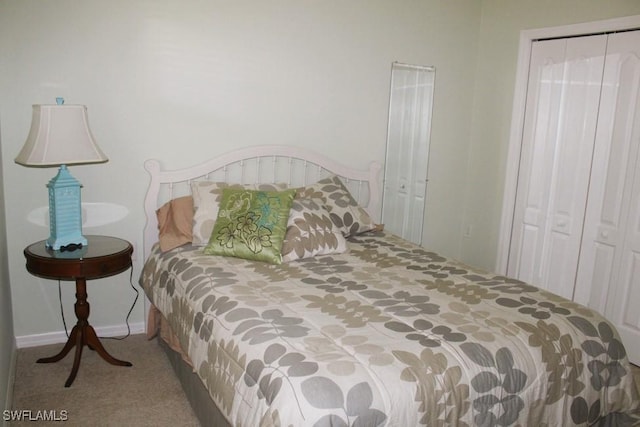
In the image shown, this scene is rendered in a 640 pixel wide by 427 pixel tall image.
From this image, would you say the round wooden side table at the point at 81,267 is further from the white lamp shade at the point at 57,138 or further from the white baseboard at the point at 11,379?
the white lamp shade at the point at 57,138

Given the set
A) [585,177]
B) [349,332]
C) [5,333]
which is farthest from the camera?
[585,177]

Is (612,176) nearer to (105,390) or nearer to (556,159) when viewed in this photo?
(556,159)

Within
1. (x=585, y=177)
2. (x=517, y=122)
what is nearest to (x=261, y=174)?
(x=517, y=122)

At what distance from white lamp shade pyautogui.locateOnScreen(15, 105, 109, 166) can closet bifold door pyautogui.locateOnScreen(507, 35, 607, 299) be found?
9.46ft

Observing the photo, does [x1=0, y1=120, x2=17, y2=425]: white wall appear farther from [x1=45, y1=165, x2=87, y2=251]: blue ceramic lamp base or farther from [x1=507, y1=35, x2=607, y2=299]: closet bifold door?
[x1=507, y1=35, x2=607, y2=299]: closet bifold door

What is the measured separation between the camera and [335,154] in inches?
150

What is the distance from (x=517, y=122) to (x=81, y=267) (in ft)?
9.91

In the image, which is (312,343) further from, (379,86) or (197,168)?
(379,86)

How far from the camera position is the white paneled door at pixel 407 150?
3.94 metres

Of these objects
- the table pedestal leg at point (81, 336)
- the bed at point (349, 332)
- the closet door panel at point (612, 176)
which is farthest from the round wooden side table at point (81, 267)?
the closet door panel at point (612, 176)

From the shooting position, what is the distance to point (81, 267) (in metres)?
2.62

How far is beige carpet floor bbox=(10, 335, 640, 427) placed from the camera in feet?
8.08

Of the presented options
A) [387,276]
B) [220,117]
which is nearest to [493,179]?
[387,276]

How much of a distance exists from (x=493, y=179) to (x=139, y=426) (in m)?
2.98
